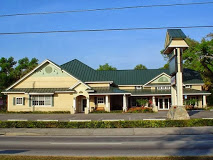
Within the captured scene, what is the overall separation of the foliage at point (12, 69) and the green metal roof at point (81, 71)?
1652cm

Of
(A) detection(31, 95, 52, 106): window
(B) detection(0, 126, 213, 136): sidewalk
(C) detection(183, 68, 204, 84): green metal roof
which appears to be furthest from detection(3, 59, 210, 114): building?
(B) detection(0, 126, 213, 136): sidewalk

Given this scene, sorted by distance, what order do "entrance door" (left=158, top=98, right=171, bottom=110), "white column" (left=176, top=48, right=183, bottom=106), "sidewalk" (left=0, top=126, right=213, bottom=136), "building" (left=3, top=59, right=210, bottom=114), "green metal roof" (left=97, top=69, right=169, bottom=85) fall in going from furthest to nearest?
"green metal roof" (left=97, top=69, right=169, bottom=85) → "entrance door" (left=158, top=98, right=171, bottom=110) → "building" (left=3, top=59, right=210, bottom=114) → "white column" (left=176, top=48, right=183, bottom=106) → "sidewalk" (left=0, top=126, right=213, bottom=136)

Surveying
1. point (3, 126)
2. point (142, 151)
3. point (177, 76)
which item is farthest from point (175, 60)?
point (3, 126)

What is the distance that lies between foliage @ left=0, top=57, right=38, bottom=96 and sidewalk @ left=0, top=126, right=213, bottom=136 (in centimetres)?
3356

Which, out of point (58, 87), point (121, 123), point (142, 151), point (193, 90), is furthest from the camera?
point (193, 90)

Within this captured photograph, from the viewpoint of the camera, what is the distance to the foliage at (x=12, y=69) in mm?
51028

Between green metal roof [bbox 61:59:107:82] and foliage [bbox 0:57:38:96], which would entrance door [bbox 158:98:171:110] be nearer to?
green metal roof [bbox 61:59:107:82]

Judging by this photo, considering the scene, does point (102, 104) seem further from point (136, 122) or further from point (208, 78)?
point (208, 78)

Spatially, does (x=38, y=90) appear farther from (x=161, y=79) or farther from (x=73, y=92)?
(x=161, y=79)

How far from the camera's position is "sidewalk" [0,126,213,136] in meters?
17.8

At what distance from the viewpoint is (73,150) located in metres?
11.5

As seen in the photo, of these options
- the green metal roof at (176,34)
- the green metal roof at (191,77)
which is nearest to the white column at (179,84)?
the green metal roof at (176,34)

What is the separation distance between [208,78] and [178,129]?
35.6m

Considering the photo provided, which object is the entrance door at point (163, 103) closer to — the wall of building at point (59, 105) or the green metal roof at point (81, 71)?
the green metal roof at point (81, 71)
